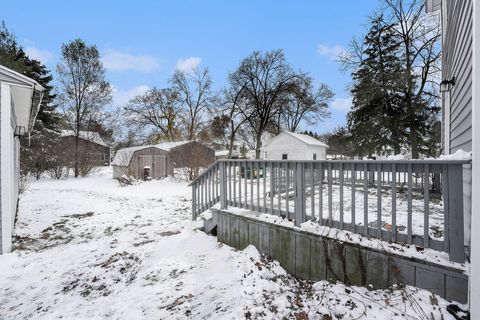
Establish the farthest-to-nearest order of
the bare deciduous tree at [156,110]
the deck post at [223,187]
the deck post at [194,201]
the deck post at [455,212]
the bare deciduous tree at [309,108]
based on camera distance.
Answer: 1. the bare deciduous tree at [156,110]
2. the bare deciduous tree at [309,108]
3. the deck post at [194,201]
4. the deck post at [223,187]
5. the deck post at [455,212]

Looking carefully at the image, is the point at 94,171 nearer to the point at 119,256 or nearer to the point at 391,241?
the point at 119,256

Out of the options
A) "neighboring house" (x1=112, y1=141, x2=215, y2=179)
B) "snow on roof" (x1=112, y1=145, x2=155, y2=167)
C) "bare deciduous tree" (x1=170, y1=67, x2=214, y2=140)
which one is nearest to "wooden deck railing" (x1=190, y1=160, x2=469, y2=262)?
"neighboring house" (x1=112, y1=141, x2=215, y2=179)

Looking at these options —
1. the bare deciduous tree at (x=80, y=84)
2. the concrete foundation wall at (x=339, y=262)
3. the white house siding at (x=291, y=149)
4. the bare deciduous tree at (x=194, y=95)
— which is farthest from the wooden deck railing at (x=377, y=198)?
the bare deciduous tree at (x=194, y=95)

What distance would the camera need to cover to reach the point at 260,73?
21.4 meters

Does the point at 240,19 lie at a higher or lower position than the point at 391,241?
higher

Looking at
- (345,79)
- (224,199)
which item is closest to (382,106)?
(345,79)

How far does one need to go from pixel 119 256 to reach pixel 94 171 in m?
19.4

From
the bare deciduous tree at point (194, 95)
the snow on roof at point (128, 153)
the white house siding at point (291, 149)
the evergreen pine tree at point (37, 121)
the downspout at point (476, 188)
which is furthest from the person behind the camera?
the bare deciduous tree at point (194, 95)

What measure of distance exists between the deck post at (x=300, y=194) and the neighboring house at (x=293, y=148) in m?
14.2

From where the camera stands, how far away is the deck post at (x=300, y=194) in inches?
130

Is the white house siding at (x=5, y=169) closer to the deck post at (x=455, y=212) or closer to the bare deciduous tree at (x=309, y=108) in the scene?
the deck post at (x=455, y=212)

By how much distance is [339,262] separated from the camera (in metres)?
2.78

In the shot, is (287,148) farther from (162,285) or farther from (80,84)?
(162,285)

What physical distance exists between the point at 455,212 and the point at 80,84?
21932 millimetres
